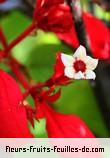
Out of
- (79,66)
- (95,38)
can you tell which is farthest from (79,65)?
(95,38)

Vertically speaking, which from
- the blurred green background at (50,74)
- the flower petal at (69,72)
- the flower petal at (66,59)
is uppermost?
the flower petal at (66,59)

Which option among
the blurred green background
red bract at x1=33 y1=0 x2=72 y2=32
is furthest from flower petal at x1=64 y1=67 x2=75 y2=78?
the blurred green background

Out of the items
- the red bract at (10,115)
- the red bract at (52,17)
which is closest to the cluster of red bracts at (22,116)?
the red bract at (10,115)

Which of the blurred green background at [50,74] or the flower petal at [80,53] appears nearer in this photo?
the flower petal at [80,53]

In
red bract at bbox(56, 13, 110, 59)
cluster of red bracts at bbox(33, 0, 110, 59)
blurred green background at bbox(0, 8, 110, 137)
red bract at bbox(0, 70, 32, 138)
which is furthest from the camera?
blurred green background at bbox(0, 8, 110, 137)

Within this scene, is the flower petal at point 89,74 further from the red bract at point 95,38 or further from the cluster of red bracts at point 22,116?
the red bract at point 95,38

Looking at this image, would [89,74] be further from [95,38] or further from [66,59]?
[95,38]

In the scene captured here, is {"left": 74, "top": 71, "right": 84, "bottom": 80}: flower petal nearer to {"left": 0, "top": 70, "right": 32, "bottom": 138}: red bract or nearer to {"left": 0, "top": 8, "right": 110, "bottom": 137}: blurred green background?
{"left": 0, "top": 70, "right": 32, "bottom": 138}: red bract
